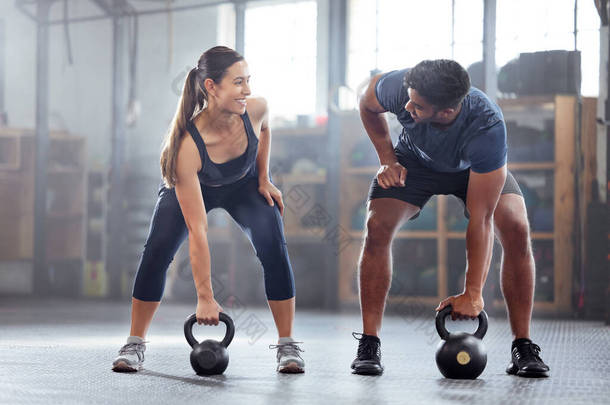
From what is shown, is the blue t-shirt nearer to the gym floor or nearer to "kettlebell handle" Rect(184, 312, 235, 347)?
the gym floor

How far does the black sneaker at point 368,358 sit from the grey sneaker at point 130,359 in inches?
27.3

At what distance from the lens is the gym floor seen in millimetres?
1910

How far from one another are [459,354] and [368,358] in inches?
11.7

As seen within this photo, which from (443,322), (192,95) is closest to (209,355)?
(443,322)

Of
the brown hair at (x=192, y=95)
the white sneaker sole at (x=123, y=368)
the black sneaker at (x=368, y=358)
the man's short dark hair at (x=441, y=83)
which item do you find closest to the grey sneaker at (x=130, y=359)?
the white sneaker sole at (x=123, y=368)

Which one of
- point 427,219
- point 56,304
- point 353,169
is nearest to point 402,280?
point 427,219

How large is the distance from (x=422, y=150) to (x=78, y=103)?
229 inches

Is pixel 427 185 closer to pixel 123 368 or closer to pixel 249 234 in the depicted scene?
pixel 249 234

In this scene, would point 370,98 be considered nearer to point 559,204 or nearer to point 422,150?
point 422,150

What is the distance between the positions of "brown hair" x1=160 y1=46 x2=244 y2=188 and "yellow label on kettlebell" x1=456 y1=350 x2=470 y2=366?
1.00m

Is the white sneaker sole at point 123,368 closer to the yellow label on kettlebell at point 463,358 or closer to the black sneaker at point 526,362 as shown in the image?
the yellow label on kettlebell at point 463,358

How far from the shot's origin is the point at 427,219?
5.68 meters

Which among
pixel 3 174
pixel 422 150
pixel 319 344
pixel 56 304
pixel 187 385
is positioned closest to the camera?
pixel 187 385

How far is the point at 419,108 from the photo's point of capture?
81.9 inches
